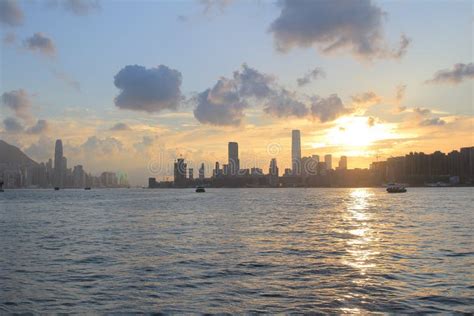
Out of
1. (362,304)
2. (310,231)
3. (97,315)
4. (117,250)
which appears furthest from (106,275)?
(310,231)

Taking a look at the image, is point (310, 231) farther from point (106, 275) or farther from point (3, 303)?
point (3, 303)

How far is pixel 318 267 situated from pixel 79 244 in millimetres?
25439

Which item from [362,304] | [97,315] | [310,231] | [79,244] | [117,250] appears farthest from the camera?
[310,231]

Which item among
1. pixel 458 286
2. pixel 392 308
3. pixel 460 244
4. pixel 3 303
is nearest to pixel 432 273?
pixel 458 286

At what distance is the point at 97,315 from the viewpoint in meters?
19.8

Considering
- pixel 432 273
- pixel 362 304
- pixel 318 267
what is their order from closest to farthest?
pixel 362 304
pixel 432 273
pixel 318 267

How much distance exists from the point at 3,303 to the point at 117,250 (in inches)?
698

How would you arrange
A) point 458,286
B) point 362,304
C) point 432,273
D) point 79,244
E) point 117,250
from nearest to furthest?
point 362,304 < point 458,286 < point 432,273 < point 117,250 < point 79,244

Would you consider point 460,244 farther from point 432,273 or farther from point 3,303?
point 3,303

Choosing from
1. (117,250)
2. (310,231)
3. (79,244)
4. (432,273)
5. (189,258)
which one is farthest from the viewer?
(310,231)

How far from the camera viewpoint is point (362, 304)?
21.1 m

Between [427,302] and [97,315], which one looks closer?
[97,315]

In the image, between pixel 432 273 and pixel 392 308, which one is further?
pixel 432 273

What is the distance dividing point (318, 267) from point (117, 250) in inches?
728
